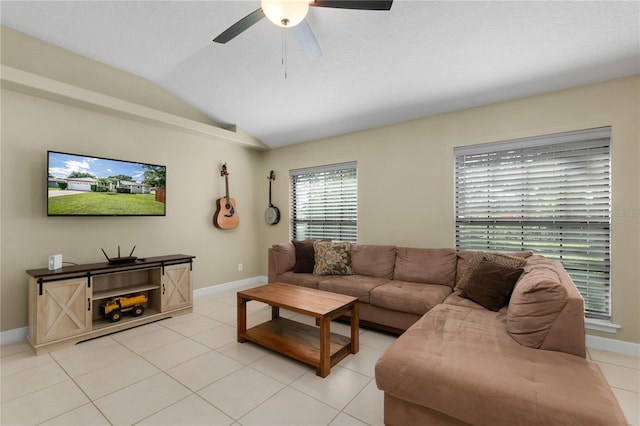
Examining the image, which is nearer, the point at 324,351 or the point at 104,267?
the point at 324,351

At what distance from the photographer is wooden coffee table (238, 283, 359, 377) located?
2248 millimetres

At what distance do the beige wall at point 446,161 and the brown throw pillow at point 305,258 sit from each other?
0.81 metres

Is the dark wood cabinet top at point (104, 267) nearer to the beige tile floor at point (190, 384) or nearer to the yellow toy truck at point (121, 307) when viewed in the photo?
the yellow toy truck at point (121, 307)

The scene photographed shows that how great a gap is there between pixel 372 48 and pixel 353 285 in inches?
94.7

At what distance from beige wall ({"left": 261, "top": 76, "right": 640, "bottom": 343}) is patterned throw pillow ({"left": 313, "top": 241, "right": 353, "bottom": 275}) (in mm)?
543

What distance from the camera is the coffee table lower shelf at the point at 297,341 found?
2.36 meters

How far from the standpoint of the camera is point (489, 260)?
8.75 ft

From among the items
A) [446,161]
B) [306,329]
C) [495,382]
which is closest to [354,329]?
[306,329]

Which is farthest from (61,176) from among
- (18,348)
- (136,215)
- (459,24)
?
(459,24)

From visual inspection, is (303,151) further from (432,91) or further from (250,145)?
(432,91)

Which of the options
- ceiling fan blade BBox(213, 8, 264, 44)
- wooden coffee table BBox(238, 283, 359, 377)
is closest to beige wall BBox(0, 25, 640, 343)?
wooden coffee table BBox(238, 283, 359, 377)

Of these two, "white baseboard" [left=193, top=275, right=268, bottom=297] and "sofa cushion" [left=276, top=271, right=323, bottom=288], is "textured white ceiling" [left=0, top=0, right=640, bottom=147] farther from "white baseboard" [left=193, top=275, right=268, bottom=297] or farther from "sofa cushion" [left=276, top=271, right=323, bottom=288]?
"white baseboard" [left=193, top=275, right=268, bottom=297]

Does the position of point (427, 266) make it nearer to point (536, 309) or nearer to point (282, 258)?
point (536, 309)

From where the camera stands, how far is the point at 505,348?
5.51 ft
